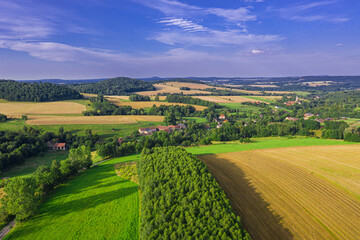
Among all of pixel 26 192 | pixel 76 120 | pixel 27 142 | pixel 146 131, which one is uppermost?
pixel 76 120

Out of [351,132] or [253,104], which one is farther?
[253,104]

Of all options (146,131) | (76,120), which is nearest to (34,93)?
(76,120)

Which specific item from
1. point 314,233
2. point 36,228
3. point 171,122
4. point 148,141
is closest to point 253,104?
point 171,122

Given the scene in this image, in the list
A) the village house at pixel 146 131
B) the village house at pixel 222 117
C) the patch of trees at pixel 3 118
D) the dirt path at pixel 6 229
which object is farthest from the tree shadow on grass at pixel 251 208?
the patch of trees at pixel 3 118

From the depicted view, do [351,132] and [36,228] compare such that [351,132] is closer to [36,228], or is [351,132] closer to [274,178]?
[274,178]

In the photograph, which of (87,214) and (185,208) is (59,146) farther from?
(185,208)
